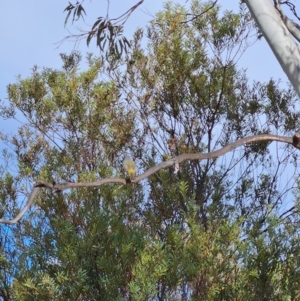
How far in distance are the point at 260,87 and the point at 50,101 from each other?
2132 millimetres

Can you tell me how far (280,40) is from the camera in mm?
2324

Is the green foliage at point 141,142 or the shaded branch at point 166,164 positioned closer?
the shaded branch at point 166,164

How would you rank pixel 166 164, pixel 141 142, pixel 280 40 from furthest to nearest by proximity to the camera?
1. pixel 141 142
2. pixel 280 40
3. pixel 166 164

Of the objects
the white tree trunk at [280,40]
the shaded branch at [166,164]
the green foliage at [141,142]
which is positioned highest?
the green foliage at [141,142]

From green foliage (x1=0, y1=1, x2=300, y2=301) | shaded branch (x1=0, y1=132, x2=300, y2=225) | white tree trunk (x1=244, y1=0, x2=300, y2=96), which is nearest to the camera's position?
shaded branch (x1=0, y1=132, x2=300, y2=225)

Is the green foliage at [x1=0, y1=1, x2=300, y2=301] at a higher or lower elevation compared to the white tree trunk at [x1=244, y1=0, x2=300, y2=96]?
higher

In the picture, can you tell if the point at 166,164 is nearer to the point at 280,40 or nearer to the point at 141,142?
the point at 280,40

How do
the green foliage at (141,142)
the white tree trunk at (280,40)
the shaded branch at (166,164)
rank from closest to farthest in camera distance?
the shaded branch at (166,164) → the white tree trunk at (280,40) → the green foliage at (141,142)

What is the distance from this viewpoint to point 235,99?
20.1 ft

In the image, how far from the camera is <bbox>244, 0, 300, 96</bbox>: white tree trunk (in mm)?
2303

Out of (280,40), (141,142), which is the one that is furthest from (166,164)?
(141,142)

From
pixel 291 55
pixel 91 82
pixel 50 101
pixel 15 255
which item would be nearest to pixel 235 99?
pixel 91 82

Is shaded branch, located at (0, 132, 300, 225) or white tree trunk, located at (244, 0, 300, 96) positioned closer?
shaded branch, located at (0, 132, 300, 225)

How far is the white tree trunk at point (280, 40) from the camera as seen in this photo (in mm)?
2303
